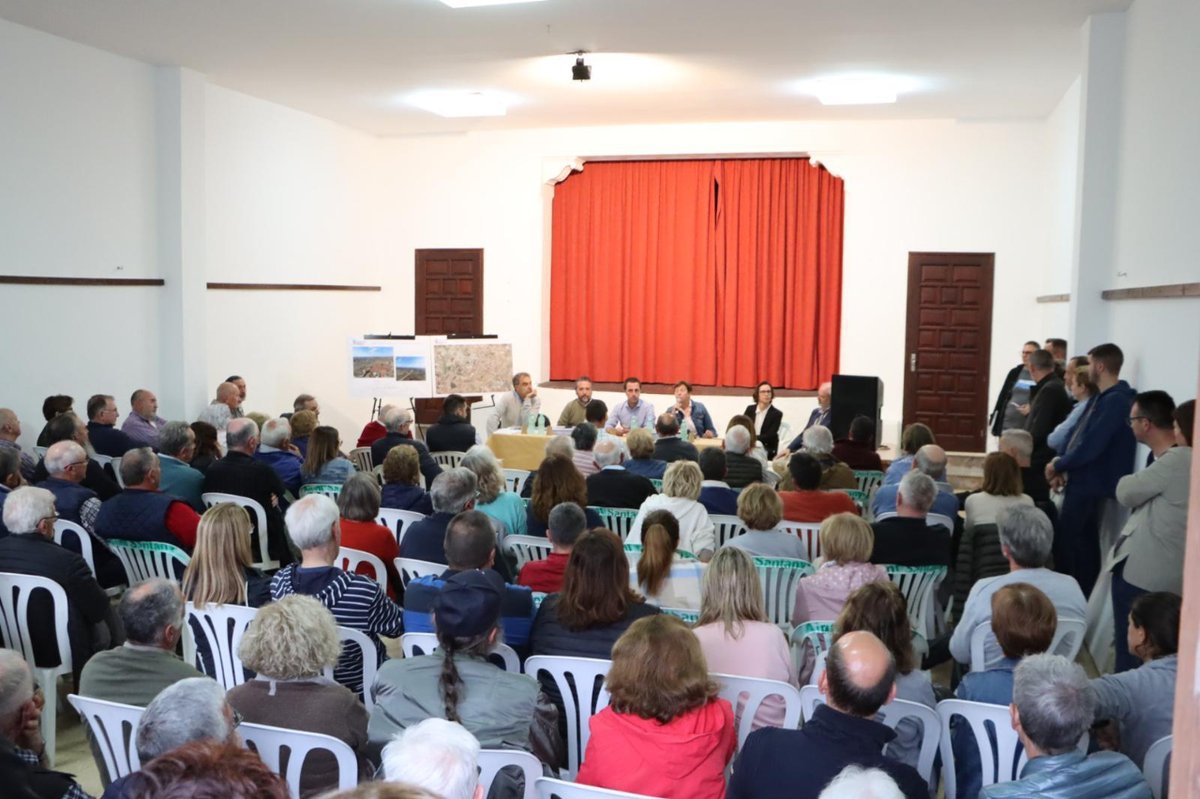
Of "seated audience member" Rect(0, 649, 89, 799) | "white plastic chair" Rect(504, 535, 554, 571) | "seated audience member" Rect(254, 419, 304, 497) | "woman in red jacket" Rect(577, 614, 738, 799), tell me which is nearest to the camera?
"seated audience member" Rect(0, 649, 89, 799)

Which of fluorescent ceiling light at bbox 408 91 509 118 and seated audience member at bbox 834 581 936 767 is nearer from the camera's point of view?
seated audience member at bbox 834 581 936 767

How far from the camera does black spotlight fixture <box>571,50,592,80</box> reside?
859cm

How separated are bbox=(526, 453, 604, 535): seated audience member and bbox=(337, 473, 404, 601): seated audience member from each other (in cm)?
74

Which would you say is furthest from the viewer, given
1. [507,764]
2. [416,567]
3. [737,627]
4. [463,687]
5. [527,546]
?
[527,546]

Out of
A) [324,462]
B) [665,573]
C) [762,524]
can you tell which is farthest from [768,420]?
[665,573]

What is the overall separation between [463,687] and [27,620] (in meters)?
2.04

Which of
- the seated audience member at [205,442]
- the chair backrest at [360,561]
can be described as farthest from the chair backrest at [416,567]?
the seated audience member at [205,442]

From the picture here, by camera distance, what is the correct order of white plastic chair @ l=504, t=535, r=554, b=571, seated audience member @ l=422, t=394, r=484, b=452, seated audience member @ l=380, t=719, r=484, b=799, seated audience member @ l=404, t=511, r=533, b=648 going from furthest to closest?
seated audience member @ l=422, t=394, r=484, b=452
white plastic chair @ l=504, t=535, r=554, b=571
seated audience member @ l=404, t=511, r=533, b=648
seated audience member @ l=380, t=719, r=484, b=799

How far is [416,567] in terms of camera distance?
431 centimetres

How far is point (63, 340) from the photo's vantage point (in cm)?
843

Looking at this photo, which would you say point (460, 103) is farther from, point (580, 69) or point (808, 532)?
point (808, 532)

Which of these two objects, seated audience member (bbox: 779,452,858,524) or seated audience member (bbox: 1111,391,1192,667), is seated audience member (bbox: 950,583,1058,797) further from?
seated audience member (bbox: 779,452,858,524)

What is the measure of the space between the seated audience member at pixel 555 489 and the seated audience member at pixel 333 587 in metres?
1.41

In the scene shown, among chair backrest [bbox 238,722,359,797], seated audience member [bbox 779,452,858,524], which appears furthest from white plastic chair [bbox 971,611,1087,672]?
chair backrest [bbox 238,722,359,797]
